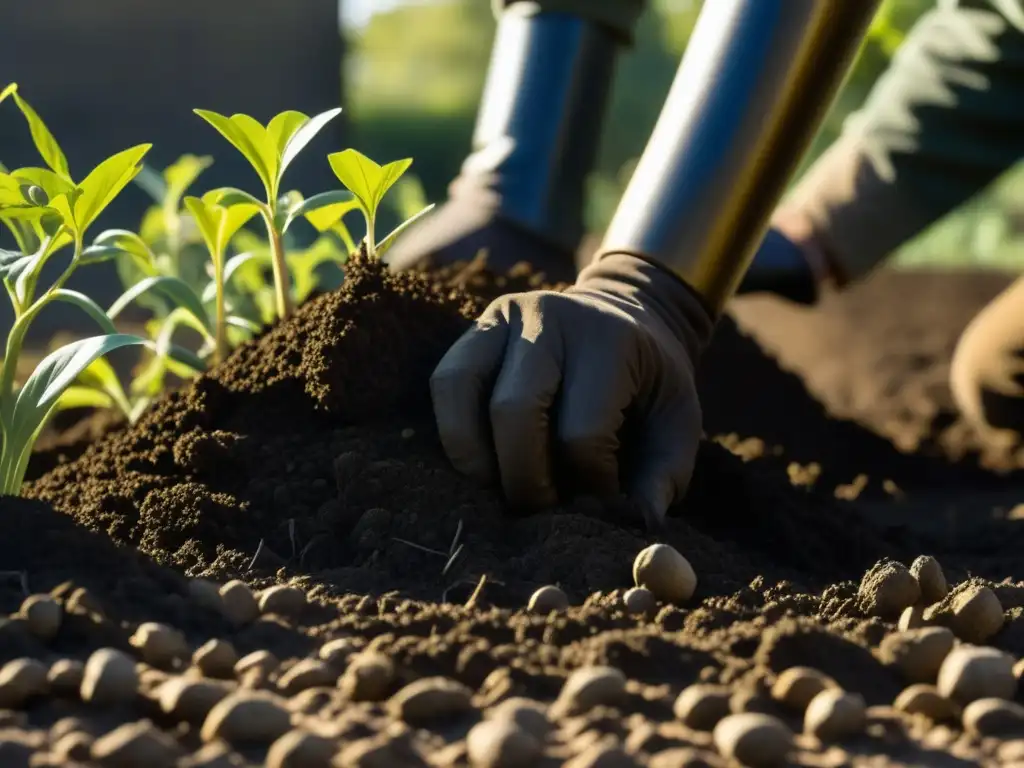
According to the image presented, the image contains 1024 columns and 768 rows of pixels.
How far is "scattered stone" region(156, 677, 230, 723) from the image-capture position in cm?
85

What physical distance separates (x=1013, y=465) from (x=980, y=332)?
30 centimetres

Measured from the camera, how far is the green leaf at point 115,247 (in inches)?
57.8

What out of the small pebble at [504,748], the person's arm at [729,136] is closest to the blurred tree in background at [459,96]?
the person's arm at [729,136]

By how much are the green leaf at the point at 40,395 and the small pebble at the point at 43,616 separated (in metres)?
0.35

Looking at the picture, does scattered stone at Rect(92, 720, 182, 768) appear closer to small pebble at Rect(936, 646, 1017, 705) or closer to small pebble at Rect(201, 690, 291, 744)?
small pebble at Rect(201, 690, 291, 744)

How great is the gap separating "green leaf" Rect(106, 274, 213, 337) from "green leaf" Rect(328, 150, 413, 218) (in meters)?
0.33

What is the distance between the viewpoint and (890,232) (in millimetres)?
2893

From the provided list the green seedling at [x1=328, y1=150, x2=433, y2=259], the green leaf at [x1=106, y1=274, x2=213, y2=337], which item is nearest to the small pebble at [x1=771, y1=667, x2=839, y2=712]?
the green seedling at [x1=328, y1=150, x2=433, y2=259]

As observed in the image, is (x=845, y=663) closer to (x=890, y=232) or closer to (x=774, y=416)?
(x=774, y=416)

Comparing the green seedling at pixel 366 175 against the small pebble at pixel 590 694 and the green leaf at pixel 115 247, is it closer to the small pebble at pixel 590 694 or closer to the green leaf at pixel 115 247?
the green leaf at pixel 115 247

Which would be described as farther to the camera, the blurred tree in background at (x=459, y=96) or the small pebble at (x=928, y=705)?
the blurred tree in background at (x=459, y=96)

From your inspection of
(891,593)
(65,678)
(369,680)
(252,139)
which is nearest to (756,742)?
(369,680)

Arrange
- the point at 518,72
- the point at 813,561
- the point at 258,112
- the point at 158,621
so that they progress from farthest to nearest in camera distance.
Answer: the point at 258,112
the point at 518,72
the point at 813,561
the point at 158,621

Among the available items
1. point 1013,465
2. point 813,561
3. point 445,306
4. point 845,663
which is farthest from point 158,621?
point 1013,465
